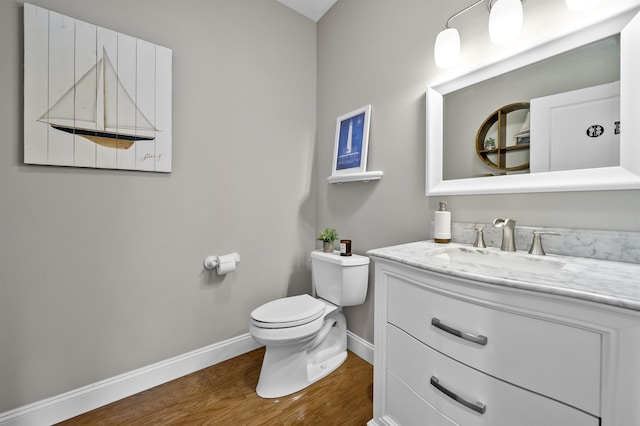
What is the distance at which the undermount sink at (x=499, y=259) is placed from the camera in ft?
2.99

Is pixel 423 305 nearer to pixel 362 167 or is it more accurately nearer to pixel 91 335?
pixel 362 167

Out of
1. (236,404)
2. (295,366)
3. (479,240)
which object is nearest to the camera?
(479,240)

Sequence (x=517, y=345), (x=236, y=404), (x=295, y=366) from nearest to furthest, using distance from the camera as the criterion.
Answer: (x=517, y=345)
(x=236, y=404)
(x=295, y=366)

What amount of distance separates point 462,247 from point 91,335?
6.37 ft

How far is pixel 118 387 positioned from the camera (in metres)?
1.41

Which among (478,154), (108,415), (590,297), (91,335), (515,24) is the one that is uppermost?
(515,24)

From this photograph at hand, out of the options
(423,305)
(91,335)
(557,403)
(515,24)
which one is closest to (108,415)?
(91,335)

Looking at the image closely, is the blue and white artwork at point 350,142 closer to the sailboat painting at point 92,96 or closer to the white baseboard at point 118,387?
the sailboat painting at point 92,96

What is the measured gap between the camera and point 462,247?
117 centimetres

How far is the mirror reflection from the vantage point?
913mm

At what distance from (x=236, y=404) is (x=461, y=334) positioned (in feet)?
4.08

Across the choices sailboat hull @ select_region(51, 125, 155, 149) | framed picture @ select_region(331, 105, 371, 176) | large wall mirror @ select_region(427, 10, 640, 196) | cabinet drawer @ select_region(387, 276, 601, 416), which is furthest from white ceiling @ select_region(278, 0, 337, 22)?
cabinet drawer @ select_region(387, 276, 601, 416)

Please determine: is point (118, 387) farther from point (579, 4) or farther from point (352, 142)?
point (579, 4)

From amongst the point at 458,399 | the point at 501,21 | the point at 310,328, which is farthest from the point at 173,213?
the point at 501,21
